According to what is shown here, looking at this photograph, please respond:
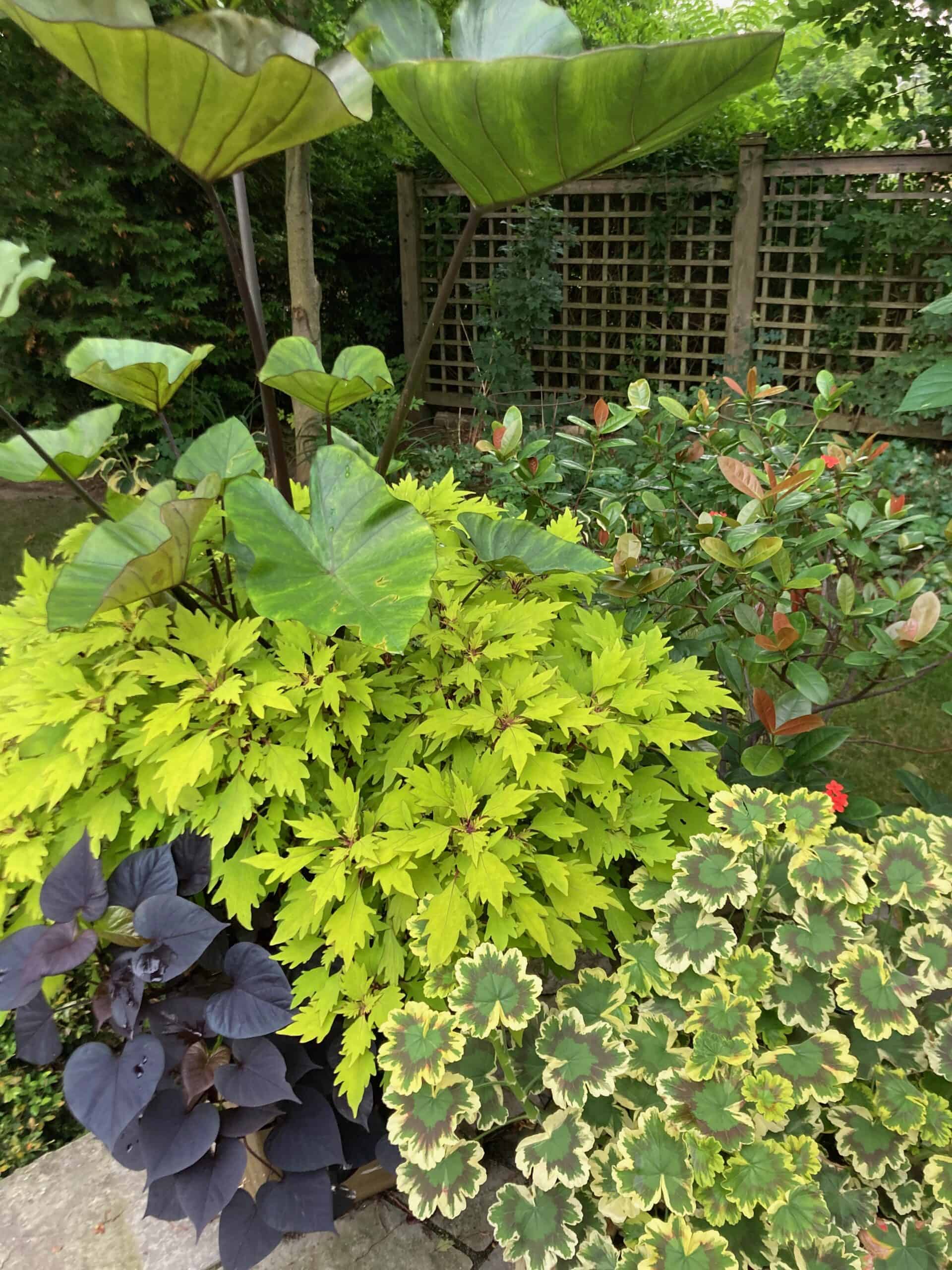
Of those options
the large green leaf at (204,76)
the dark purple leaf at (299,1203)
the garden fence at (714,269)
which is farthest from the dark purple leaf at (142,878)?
the garden fence at (714,269)

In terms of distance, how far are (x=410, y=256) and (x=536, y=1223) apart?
6.65 meters

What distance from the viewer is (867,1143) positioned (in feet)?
3.68

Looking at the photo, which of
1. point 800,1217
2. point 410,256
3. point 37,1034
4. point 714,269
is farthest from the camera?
point 410,256

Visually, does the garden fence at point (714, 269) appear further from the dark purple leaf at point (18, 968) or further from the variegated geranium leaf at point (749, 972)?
the dark purple leaf at point (18, 968)

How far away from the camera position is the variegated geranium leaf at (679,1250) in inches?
38.1

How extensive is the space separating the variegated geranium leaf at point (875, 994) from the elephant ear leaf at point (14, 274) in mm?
1415

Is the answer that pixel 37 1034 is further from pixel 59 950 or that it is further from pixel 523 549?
pixel 523 549

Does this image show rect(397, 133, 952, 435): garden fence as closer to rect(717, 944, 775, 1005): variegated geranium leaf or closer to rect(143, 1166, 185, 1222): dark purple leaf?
rect(717, 944, 775, 1005): variegated geranium leaf

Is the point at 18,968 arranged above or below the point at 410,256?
below

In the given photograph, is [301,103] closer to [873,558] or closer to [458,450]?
[873,558]

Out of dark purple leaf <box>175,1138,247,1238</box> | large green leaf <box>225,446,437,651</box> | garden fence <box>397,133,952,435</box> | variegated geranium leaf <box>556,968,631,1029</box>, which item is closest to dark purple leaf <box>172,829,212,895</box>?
dark purple leaf <box>175,1138,247,1238</box>

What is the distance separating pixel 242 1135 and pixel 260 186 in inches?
244

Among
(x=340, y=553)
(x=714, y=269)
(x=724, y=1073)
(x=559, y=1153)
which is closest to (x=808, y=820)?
(x=724, y=1073)

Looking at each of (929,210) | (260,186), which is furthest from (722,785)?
(260,186)
